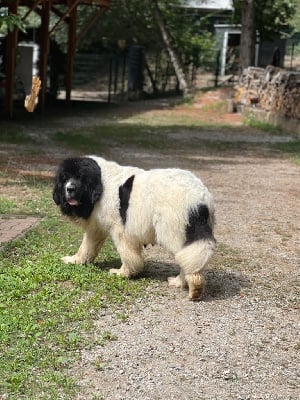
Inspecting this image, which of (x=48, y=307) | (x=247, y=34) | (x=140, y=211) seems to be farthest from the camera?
(x=247, y=34)

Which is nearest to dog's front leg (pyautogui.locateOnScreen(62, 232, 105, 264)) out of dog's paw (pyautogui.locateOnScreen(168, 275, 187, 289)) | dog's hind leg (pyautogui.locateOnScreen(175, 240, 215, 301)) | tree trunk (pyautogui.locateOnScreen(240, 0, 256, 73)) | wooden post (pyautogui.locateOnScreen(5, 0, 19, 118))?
dog's paw (pyautogui.locateOnScreen(168, 275, 187, 289))

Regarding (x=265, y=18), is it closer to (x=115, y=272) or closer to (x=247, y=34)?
(x=247, y=34)

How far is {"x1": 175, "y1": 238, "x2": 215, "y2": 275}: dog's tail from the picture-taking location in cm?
583

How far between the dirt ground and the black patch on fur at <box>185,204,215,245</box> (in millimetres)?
555

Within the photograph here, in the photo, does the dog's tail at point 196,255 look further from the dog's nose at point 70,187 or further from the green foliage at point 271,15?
the green foliage at point 271,15

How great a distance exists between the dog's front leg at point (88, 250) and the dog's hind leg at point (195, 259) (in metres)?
1.01

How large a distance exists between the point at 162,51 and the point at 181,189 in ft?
94.8

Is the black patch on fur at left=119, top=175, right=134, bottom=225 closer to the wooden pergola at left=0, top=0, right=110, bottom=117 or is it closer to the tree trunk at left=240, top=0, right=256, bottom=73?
the wooden pergola at left=0, top=0, right=110, bottom=117

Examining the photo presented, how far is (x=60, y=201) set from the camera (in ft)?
21.2

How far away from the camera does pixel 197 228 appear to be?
5.90m

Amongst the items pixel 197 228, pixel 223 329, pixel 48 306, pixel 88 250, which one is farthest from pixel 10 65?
pixel 223 329

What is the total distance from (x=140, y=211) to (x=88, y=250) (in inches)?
33.2

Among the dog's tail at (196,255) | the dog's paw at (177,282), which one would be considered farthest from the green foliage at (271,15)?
the dog's tail at (196,255)

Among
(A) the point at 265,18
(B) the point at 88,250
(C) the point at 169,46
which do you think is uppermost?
(A) the point at 265,18
